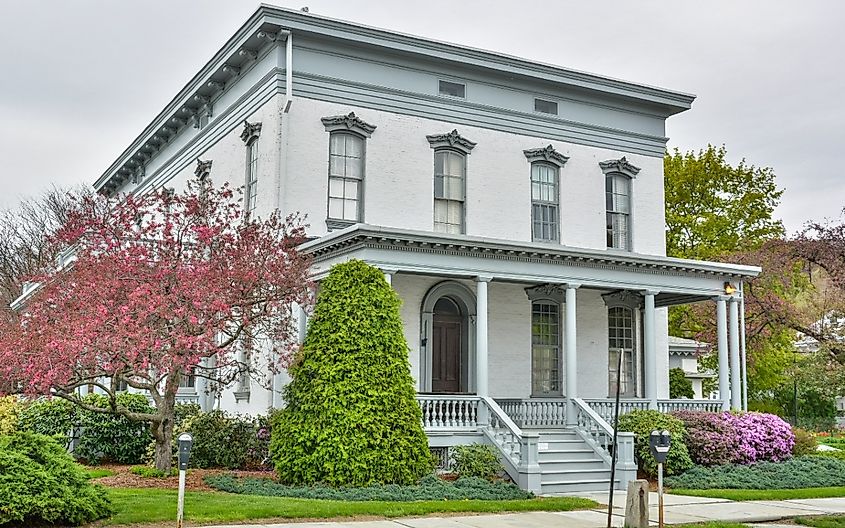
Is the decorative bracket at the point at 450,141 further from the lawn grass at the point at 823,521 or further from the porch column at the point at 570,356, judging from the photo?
the lawn grass at the point at 823,521

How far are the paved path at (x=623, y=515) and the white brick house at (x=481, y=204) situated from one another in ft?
7.77

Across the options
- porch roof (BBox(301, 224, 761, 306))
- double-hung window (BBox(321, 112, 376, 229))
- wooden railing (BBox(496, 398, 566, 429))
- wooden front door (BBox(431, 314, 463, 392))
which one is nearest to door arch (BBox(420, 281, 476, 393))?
wooden front door (BBox(431, 314, 463, 392))

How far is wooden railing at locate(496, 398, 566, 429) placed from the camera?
21.3 meters

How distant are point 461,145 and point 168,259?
34.4ft

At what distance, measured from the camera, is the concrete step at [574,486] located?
18422 mm

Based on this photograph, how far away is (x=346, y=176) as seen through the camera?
2289 centimetres

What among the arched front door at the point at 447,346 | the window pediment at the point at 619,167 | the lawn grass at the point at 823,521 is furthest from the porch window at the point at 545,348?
the lawn grass at the point at 823,521

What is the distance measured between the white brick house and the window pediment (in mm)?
65

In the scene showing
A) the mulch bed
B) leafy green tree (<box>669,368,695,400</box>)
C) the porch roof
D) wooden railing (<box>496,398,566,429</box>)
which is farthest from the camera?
leafy green tree (<box>669,368,695,400</box>)

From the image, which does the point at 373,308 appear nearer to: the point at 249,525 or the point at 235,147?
the point at 249,525

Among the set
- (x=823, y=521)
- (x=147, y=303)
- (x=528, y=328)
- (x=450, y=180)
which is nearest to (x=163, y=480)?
(x=147, y=303)

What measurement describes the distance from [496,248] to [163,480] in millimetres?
8741

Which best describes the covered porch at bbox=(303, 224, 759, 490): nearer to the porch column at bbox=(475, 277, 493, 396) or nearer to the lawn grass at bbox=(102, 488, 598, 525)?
the porch column at bbox=(475, 277, 493, 396)

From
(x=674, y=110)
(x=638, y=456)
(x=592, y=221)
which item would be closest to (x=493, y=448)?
(x=638, y=456)
